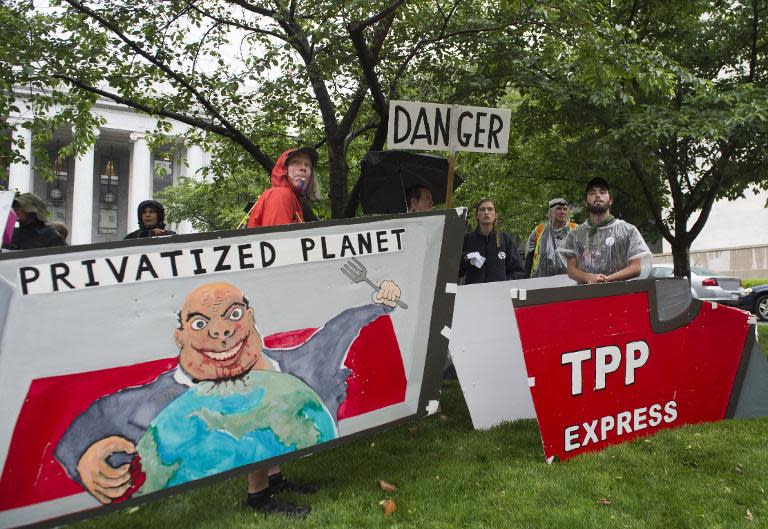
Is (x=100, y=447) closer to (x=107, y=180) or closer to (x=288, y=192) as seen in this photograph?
(x=288, y=192)

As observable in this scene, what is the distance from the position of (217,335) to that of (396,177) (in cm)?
378

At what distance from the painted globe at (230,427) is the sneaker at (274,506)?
0.30 m

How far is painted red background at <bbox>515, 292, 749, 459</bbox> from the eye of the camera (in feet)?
13.3

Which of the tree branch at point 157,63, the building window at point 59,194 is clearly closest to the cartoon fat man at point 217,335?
the tree branch at point 157,63

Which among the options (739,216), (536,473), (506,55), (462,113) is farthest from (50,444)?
(739,216)

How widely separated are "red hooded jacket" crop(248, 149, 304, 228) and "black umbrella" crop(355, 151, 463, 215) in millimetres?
2460

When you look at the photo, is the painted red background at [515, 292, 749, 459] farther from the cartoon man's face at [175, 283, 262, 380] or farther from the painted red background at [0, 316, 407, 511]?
the painted red background at [0, 316, 407, 511]

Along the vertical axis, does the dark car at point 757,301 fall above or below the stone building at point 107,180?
below

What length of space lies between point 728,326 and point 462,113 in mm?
2540

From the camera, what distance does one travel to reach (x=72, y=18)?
8742 mm

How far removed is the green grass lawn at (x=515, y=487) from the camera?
3359mm

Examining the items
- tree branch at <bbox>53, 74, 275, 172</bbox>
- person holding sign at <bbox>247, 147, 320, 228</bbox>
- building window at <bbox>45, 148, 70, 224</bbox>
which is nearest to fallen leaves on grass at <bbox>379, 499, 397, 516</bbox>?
person holding sign at <bbox>247, 147, 320, 228</bbox>

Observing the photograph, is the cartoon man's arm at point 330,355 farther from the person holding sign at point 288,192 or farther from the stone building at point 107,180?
the stone building at point 107,180

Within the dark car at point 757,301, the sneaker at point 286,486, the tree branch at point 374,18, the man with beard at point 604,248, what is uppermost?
the tree branch at point 374,18
